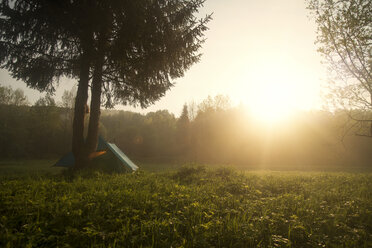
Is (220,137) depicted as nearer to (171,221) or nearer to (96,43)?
(96,43)

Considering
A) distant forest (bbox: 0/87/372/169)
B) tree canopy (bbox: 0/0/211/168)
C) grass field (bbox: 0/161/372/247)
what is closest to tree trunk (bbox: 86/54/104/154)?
tree canopy (bbox: 0/0/211/168)

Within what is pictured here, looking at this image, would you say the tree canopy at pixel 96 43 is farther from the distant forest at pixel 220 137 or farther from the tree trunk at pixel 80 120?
the distant forest at pixel 220 137

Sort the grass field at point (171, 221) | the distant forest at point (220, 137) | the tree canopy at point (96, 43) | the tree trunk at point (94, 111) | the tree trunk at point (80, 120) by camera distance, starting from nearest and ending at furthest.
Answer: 1. the grass field at point (171, 221)
2. the tree canopy at point (96, 43)
3. the tree trunk at point (80, 120)
4. the tree trunk at point (94, 111)
5. the distant forest at point (220, 137)

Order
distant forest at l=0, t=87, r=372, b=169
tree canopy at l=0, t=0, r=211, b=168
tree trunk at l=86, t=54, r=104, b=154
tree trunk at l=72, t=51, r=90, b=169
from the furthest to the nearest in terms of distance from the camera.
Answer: distant forest at l=0, t=87, r=372, b=169 < tree trunk at l=86, t=54, r=104, b=154 < tree trunk at l=72, t=51, r=90, b=169 < tree canopy at l=0, t=0, r=211, b=168

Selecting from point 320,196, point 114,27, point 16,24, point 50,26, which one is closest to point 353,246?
point 320,196

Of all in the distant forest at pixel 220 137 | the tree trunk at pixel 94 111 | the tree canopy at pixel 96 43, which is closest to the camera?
the tree canopy at pixel 96 43

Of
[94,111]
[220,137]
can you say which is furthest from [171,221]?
[220,137]

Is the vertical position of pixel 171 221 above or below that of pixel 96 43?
below

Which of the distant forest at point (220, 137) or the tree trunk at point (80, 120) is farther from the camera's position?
the distant forest at point (220, 137)

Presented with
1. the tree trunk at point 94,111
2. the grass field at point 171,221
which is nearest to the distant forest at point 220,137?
the tree trunk at point 94,111

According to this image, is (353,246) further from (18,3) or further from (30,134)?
(30,134)

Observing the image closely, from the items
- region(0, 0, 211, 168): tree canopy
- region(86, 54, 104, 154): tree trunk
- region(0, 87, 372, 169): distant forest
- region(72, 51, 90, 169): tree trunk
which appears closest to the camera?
region(0, 0, 211, 168): tree canopy

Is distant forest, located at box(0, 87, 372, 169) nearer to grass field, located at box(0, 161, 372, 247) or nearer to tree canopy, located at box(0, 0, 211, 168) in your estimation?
tree canopy, located at box(0, 0, 211, 168)

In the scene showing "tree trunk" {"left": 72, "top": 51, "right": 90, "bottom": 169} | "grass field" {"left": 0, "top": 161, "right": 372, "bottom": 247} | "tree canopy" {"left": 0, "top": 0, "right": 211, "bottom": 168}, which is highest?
"tree canopy" {"left": 0, "top": 0, "right": 211, "bottom": 168}
